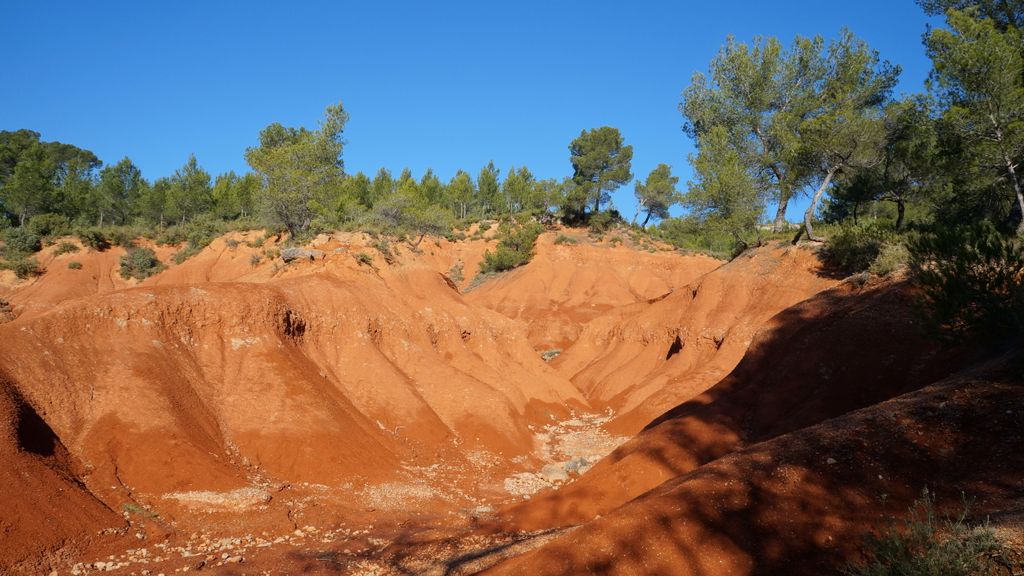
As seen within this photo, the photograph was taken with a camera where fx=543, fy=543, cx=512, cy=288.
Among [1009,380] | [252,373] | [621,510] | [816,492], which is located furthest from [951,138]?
[252,373]

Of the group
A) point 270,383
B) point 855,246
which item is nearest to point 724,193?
point 855,246

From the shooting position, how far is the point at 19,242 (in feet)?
142

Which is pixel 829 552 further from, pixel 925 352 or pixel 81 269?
pixel 81 269

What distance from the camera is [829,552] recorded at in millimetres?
7152

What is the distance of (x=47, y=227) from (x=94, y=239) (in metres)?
4.32

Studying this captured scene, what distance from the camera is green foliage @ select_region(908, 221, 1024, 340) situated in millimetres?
11742

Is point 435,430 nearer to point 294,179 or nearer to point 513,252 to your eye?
point 294,179

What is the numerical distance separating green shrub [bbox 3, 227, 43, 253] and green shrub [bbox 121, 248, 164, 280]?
6005mm

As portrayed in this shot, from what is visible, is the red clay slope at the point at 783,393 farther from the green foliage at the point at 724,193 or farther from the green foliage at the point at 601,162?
the green foliage at the point at 601,162

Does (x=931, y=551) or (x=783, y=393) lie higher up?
(x=783, y=393)

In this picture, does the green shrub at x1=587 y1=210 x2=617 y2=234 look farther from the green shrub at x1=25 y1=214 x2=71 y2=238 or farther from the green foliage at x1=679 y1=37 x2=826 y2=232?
the green shrub at x1=25 y1=214 x2=71 y2=238

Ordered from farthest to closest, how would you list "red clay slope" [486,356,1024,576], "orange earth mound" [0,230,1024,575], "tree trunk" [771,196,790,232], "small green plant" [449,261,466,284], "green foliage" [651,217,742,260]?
1. "small green plant" [449,261,466,284]
2. "green foliage" [651,217,742,260]
3. "tree trunk" [771,196,790,232]
4. "orange earth mound" [0,230,1024,575]
5. "red clay slope" [486,356,1024,576]

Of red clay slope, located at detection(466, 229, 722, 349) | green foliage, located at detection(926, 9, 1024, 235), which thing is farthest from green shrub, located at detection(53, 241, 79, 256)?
green foliage, located at detection(926, 9, 1024, 235)

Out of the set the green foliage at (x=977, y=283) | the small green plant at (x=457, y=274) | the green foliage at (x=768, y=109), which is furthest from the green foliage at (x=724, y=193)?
the small green plant at (x=457, y=274)
